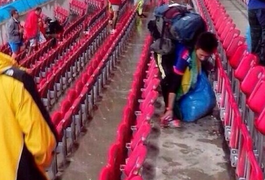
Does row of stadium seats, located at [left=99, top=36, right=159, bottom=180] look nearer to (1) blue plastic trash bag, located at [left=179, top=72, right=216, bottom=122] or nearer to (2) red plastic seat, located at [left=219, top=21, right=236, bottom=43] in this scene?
(1) blue plastic trash bag, located at [left=179, top=72, right=216, bottom=122]

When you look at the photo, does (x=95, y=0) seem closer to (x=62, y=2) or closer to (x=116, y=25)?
(x=62, y=2)

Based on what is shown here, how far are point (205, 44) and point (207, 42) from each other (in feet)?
0.12

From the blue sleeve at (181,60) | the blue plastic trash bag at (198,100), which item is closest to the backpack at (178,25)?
the blue sleeve at (181,60)

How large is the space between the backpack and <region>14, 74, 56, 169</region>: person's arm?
1999mm

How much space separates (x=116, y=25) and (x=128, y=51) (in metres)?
2.30

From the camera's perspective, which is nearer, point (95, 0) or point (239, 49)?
point (239, 49)

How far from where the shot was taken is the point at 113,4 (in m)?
11.1

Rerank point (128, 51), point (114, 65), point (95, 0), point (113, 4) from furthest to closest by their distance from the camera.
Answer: point (95, 0), point (113, 4), point (128, 51), point (114, 65)

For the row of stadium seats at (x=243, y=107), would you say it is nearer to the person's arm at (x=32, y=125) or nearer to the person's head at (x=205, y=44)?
the person's head at (x=205, y=44)

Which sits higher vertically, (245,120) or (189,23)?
(189,23)

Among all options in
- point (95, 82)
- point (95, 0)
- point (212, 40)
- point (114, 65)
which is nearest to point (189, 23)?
point (212, 40)

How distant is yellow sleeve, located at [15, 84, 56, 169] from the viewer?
6.74ft

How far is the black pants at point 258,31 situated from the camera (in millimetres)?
4297

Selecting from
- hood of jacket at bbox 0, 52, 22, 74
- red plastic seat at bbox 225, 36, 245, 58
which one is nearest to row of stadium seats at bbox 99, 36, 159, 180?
red plastic seat at bbox 225, 36, 245, 58
